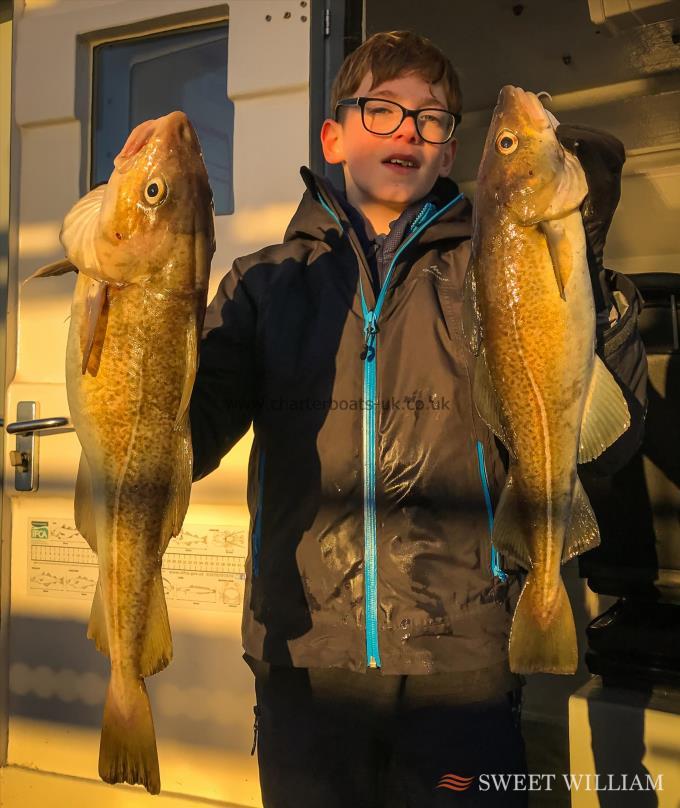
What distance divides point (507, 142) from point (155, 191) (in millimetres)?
884

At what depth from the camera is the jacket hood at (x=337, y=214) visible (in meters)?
2.32

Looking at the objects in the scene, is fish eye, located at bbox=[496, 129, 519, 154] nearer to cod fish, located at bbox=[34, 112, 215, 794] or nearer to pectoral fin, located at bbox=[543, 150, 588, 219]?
pectoral fin, located at bbox=[543, 150, 588, 219]

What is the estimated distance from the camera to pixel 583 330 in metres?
1.82

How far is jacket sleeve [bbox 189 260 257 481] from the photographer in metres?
2.21

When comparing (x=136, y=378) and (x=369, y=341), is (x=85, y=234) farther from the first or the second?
(x=369, y=341)

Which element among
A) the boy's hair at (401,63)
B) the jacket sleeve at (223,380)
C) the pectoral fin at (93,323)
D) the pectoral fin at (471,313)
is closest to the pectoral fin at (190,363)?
the pectoral fin at (93,323)

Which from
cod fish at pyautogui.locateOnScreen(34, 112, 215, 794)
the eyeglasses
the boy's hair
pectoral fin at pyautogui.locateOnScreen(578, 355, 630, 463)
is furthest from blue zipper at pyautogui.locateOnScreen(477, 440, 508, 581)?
the boy's hair

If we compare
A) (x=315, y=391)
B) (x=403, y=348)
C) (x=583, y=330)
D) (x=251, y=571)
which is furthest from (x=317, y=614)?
(x=583, y=330)

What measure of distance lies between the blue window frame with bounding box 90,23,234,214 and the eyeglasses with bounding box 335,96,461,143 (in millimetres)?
1174

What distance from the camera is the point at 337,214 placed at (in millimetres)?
2365

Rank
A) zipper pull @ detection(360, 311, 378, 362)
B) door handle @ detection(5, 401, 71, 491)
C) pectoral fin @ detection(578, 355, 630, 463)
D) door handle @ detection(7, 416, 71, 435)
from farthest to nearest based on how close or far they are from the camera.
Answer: door handle @ detection(5, 401, 71, 491) < door handle @ detection(7, 416, 71, 435) < zipper pull @ detection(360, 311, 378, 362) < pectoral fin @ detection(578, 355, 630, 463)

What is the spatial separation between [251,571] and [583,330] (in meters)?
1.18

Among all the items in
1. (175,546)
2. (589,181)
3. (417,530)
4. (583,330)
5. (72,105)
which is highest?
(72,105)

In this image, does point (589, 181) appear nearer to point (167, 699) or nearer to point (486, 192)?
point (486, 192)
